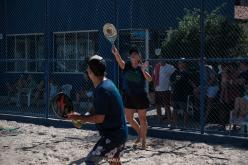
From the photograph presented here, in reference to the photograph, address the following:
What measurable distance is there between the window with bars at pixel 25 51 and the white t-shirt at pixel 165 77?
7.45 metres

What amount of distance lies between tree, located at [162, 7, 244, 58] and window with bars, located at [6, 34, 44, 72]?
7.01m

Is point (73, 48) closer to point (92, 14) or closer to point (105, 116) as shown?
point (92, 14)

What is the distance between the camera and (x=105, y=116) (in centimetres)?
529

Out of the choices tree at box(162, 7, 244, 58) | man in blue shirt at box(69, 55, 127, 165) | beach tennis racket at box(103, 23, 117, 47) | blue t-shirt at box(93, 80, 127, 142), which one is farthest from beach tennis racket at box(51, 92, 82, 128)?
tree at box(162, 7, 244, 58)

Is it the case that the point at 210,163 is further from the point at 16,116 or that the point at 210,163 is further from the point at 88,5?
the point at 88,5

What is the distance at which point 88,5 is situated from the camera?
17094mm

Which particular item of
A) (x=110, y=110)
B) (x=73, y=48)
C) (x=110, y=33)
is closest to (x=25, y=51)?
(x=73, y=48)

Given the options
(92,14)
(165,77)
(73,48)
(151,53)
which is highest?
(92,14)

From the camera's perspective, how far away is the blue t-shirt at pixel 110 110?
5.26m

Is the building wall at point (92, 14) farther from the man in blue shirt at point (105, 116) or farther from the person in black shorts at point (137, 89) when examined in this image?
the man in blue shirt at point (105, 116)

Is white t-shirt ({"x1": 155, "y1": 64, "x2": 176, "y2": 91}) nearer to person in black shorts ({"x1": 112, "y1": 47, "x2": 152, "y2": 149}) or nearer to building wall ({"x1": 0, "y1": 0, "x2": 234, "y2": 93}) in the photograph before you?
person in black shorts ({"x1": 112, "y1": 47, "x2": 152, "y2": 149})

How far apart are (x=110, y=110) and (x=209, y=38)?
301 inches

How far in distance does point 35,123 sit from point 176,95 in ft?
12.0

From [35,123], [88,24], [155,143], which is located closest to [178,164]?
[155,143]
